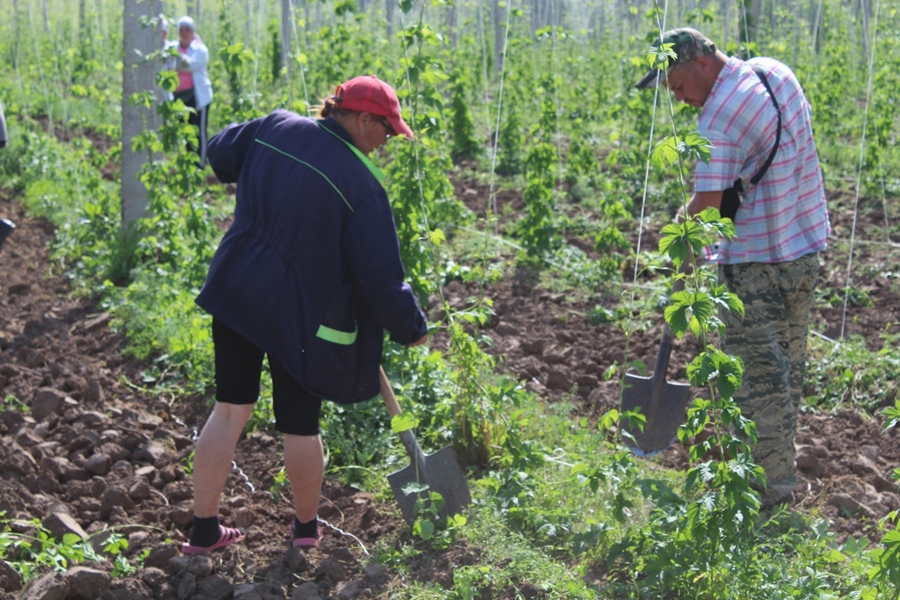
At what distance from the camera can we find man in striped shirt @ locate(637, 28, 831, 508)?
354 centimetres

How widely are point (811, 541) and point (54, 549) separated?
256 centimetres

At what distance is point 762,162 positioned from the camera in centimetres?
362

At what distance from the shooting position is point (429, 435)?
427cm

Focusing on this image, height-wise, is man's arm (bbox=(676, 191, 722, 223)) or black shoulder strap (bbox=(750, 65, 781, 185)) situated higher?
black shoulder strap (bbox=(750, 65, 781, 185))

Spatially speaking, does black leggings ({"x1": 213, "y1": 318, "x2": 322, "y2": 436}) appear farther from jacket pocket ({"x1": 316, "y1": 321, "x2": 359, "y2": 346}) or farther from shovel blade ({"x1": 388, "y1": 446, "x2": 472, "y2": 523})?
shovel blade ({"x1": 388, "y1": 446, "x2": 472, "y2": 523})

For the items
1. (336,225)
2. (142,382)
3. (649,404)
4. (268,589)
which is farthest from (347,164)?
(142,382)

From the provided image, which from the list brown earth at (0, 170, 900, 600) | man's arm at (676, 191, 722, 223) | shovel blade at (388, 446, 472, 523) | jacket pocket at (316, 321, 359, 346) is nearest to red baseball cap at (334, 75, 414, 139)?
jacket pocket at (316, 321, 359, 346)

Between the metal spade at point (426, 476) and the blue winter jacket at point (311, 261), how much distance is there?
14.5 inches

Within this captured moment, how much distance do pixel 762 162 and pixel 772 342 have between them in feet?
2.24

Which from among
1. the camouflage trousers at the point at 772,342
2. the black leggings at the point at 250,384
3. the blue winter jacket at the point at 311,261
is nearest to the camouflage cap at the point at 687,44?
the camouflage trousers at the point at 772,342

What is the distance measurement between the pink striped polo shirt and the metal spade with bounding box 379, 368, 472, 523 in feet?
4.33

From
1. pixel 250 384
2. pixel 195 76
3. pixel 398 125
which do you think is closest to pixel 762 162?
pixel 398 125

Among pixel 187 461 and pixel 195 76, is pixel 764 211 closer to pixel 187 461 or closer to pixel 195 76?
pixel 187 461

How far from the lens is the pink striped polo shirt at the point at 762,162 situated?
11.6 feet
